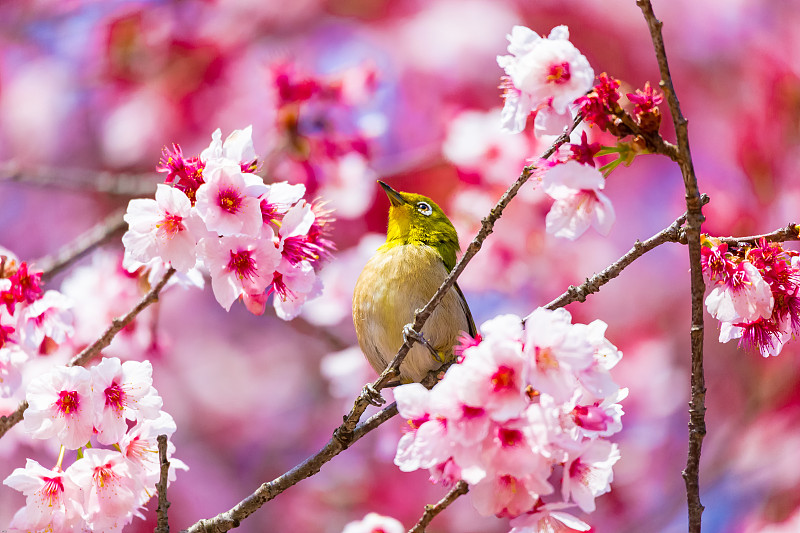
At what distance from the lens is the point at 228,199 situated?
5.12 feet

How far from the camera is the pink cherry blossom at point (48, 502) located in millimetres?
1577

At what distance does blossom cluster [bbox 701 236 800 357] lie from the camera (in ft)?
4.96

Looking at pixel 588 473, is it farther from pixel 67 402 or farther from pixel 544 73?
pixel 67 402

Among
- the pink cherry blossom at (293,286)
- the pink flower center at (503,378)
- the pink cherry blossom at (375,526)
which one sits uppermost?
the pink cherry blossom at (293,286)

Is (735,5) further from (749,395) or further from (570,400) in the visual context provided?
(570,400)

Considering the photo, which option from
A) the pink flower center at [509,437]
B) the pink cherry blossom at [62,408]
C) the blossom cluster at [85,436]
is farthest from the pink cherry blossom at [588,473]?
the pink cherry blossom at [62,408]

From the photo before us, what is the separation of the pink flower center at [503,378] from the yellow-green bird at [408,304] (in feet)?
3.44

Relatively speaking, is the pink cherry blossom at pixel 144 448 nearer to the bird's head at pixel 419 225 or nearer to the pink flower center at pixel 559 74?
the pink flower center at pixel 559 74

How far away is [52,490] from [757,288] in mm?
1475

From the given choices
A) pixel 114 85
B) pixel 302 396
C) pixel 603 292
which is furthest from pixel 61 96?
pixel 603 292

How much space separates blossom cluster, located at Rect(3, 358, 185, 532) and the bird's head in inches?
49.4

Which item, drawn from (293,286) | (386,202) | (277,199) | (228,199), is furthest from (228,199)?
(386,202)

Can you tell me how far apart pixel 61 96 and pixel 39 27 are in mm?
418

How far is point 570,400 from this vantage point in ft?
4.32
